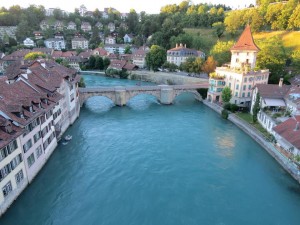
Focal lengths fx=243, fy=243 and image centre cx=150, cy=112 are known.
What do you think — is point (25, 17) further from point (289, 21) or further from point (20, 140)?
point (20, 140)

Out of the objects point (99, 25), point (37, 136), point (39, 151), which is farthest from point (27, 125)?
point (99, 25)

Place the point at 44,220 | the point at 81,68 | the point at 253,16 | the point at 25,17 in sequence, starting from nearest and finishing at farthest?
the point at 44,220 < the point at 253,16 < the point at 81,68 < the point at 25,17

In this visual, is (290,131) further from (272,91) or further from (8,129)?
(8,129)

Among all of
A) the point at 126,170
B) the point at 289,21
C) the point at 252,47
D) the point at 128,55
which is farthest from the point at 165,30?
the point at 126,170

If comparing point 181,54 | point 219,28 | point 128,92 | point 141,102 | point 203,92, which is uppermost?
point 219,28

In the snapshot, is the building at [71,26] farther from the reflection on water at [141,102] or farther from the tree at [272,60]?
the tree at [272,60]

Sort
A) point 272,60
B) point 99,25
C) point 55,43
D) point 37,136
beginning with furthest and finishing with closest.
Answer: point 99,25 → point 55,43 → point 272,60 → point 37,136

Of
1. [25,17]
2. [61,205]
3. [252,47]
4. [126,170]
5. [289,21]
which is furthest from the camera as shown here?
[25,17]

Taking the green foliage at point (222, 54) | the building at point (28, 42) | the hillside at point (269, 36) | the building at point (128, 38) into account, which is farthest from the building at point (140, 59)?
the building at point (28, 42)
